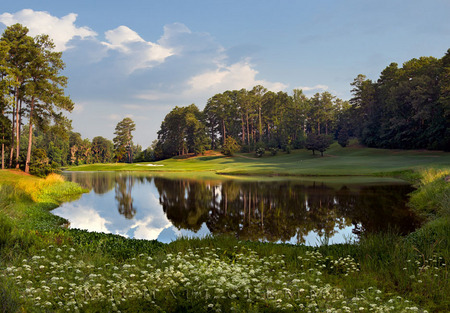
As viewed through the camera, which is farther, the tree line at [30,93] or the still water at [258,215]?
the tree line at [30,93]

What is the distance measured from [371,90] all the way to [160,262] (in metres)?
81.9

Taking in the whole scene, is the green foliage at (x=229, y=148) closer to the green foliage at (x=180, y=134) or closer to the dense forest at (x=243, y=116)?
the dense forest at (x=243, y=116)

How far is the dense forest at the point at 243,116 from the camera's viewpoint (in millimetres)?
33125

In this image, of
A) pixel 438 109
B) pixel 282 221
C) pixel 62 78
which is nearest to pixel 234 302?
pixel 282 221

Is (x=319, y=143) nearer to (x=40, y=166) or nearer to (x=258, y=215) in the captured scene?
(x=40, y=166)

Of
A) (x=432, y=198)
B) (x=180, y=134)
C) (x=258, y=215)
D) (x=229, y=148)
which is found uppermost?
(x=180, y=134)

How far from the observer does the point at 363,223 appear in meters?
12.6

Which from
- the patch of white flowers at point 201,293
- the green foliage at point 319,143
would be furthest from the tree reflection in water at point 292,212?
the green foliage at point 319,143

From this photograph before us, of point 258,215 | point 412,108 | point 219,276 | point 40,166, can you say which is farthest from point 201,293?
point 412,108

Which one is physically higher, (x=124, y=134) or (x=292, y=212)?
(x=124, y=134)

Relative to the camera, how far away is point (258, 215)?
14609mm

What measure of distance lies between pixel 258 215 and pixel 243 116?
88.0 metres

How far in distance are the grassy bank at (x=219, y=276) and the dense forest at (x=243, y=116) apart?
28227mm

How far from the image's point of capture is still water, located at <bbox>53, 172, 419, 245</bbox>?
11.5 meters
